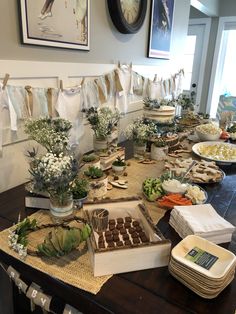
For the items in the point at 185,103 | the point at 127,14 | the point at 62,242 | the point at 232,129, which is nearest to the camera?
the point at 62,242

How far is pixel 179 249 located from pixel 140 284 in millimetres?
143

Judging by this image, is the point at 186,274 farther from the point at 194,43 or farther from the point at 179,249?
the point at 194,43

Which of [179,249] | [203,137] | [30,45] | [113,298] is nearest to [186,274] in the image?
[179,249]

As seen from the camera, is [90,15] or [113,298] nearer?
[113,298]

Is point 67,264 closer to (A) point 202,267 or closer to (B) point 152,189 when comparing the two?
(A) point 202,267

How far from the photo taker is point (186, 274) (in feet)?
2.16

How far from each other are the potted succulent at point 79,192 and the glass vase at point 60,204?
0.26ft

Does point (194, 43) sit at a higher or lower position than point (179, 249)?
higher

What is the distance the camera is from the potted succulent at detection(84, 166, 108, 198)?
106 cm

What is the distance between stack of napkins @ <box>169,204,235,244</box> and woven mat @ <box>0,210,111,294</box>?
31cm

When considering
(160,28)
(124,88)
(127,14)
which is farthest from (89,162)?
(160,28)

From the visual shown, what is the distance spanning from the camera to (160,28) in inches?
91.0

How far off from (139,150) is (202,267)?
1.01 meters

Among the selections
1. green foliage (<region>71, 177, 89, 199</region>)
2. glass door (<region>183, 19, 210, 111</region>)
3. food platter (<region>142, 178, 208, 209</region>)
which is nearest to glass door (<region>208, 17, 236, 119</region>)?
glass door (<region>183, 19, 210, 111</region>)
